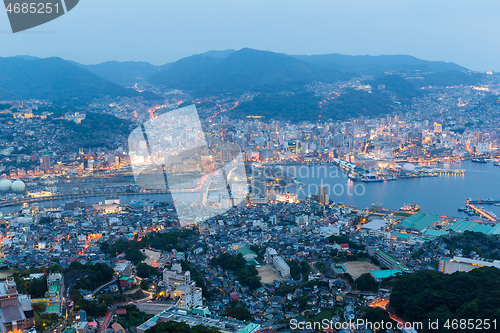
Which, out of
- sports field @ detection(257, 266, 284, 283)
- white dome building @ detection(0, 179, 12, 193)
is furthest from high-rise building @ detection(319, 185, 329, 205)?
white dome building @ detection(0, 179, 12, 193)

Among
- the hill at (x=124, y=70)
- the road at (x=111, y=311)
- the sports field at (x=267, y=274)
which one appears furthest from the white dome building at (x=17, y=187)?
the hill at (x=124, y=70)

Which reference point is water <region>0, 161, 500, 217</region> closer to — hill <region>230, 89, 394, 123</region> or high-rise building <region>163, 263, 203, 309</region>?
high-rise building <region>163, 263, 203, 309</region>

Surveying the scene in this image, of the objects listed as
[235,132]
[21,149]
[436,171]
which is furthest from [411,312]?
[235,132]

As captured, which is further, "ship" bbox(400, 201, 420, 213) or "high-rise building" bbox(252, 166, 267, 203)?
"high-rise building" bbox(252, 166, 267, 203)

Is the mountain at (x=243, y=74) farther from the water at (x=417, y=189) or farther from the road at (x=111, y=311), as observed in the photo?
the road at (x=111, y=311)

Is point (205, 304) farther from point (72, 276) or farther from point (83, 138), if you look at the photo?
point (83, 138)
